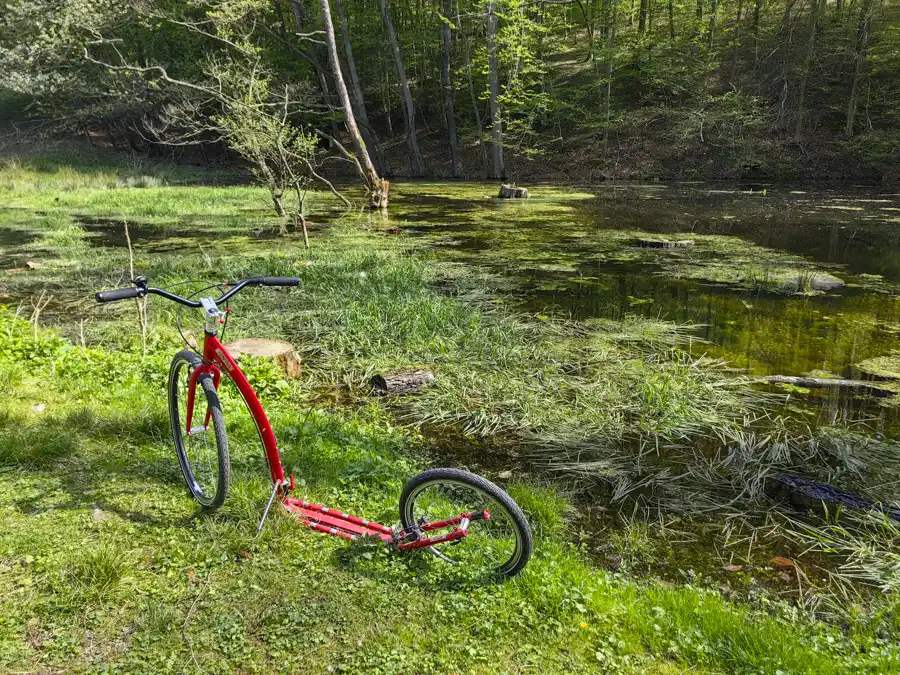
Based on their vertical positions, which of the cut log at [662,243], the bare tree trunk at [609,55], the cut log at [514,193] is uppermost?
the bare tree trunk at [609,55]

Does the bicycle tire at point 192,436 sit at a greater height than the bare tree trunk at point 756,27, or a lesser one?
lesser

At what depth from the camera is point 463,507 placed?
10.4 ft

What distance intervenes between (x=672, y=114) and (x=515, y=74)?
28.8 ft

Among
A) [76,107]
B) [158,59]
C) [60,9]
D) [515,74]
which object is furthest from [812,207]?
[76,107]

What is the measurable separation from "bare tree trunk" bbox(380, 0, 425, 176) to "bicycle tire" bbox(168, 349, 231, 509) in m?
25.0

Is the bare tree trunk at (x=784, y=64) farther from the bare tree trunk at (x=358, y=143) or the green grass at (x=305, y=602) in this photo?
the green grass at (x=305, y=602)

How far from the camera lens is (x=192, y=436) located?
313 centimetres

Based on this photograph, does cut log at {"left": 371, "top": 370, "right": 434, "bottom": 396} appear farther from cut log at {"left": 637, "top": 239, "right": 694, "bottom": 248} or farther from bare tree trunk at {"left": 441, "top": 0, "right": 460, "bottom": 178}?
bare tree trunk at {"left": 441, "top": 0, "right": 460, "bottom": 178}

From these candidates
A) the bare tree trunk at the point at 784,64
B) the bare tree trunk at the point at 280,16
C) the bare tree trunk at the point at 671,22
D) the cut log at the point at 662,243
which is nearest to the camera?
the cut log at the point at 662,243

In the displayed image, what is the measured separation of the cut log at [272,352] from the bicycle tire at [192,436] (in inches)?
59.8

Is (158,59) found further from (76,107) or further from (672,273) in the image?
(672,273)

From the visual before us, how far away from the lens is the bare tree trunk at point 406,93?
80.9 feet

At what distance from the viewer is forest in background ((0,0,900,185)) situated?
2134 cm

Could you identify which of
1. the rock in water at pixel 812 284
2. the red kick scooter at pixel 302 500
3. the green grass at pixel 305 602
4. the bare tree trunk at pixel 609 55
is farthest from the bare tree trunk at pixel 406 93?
the green grass at pixel 305 602
